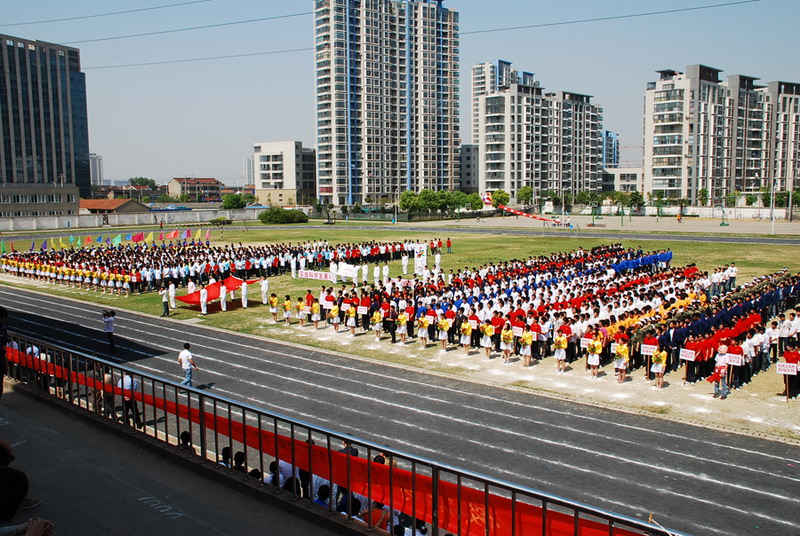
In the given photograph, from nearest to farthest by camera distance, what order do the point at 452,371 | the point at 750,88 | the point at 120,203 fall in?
the point at 452,371 < the point at 120,203 < the point at 750,88

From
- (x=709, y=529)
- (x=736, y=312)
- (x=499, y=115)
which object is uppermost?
(x=499, y=115)

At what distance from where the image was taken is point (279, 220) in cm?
9669

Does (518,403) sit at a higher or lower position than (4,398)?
lower

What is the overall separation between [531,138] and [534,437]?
135m

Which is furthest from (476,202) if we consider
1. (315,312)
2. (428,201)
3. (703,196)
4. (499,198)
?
(315,312)

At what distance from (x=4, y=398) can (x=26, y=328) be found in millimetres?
14847

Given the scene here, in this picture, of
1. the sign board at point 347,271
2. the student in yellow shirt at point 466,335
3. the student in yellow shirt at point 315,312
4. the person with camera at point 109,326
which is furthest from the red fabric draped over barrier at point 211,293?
the student in yellow shirt at point 466,335

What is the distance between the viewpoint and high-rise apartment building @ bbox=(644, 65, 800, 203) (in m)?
122

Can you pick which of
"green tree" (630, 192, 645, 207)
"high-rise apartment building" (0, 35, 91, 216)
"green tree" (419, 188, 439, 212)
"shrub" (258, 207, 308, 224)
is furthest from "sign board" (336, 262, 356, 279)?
"high-rise apartment building" (0, 35, 91, 216)

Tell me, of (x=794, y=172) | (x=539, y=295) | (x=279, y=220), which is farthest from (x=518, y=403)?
(x=794, y=172)

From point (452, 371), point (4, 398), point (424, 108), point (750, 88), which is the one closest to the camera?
point (4, 398)

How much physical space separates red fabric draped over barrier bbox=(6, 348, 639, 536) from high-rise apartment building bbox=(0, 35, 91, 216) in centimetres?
14530

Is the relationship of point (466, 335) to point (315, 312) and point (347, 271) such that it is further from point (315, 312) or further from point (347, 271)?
point (347, 271)

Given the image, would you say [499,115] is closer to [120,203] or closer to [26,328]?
[120,203]
